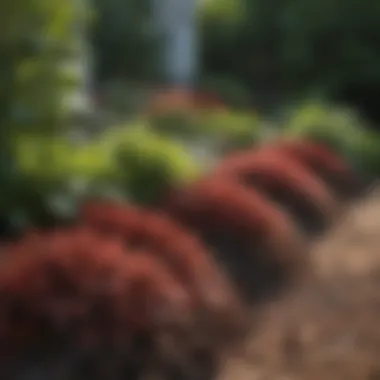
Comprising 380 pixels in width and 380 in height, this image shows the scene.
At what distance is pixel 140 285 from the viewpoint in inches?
170

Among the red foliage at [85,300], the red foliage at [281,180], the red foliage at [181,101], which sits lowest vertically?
the red foliage at [85,300]

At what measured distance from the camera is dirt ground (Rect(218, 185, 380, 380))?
16.2ft

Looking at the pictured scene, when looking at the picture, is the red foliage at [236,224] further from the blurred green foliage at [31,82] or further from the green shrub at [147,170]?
the blurred green foliage at [31,82]

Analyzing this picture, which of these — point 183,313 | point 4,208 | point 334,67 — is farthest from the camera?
point 334,67

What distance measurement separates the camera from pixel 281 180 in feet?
24.1

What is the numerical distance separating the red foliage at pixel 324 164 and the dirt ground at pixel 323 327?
66.7 inches

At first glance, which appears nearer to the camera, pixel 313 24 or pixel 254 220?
pixel 254 220

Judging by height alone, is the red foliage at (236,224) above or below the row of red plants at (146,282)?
above

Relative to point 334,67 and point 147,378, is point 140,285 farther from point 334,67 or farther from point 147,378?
point 334,67

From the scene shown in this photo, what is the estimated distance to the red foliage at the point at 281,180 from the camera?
7273 millimetres

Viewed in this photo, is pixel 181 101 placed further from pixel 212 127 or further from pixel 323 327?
pixel 323 327

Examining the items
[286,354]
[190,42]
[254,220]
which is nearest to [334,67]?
[190,42]

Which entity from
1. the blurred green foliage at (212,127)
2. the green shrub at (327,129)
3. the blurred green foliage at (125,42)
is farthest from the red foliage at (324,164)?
the blurred green foliage at (125,42)

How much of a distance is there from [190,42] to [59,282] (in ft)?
33.2
